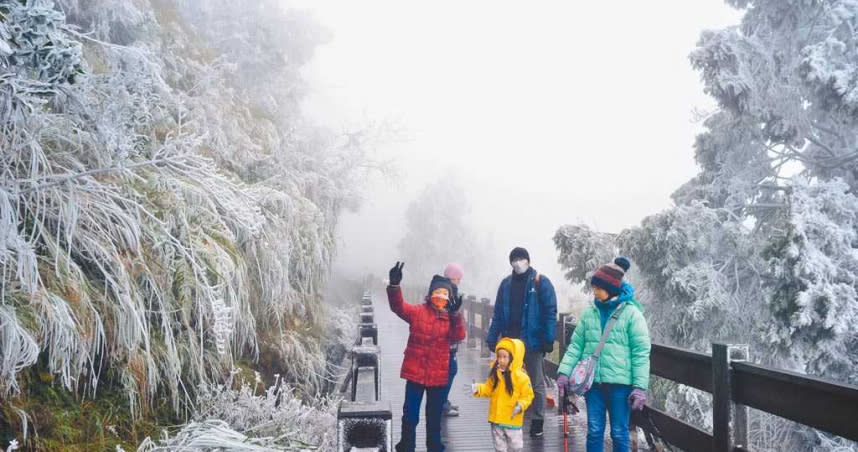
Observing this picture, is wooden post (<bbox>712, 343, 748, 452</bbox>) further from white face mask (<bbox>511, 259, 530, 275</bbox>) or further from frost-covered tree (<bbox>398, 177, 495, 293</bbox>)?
frost-covered tree (<bbox>398, 177, 495, 293</bbox>)

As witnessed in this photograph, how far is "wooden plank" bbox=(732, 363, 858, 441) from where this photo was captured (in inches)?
120

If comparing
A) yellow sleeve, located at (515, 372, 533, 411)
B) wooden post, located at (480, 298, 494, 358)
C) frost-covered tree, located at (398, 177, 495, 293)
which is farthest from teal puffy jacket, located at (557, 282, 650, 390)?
frost-covered tree, located at (398, 177, 495, 293)

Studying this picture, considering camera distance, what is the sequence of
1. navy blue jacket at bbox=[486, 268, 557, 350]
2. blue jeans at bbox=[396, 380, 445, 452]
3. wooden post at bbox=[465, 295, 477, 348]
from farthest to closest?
wooden post at bbox=[465, 295, 477, 348] → navy blue jacket at bbox=[486, 268, 557, 350] → blue jeans at bbox=[396, 380, 445, 452]

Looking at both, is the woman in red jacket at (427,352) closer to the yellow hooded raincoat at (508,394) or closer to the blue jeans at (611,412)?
the yellow hooded raincoat at (508,394)

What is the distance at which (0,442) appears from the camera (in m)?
3.49

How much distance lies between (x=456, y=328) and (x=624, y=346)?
1.53 meters

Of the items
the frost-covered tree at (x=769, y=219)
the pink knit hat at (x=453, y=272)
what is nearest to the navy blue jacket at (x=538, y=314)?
the pink knit hat at (x=453, y=272)

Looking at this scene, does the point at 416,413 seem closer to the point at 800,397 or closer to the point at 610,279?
the point at 610,279

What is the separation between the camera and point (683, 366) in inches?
185

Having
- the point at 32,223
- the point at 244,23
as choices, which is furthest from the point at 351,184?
the point at 32,223

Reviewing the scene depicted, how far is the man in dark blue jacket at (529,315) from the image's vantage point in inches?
226

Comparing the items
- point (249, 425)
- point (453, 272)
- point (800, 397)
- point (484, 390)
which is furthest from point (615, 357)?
point (249, 425)

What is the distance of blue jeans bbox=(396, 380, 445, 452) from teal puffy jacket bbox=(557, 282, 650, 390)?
4.19 feet

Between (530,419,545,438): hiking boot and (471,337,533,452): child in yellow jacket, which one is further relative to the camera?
(530,419,545,438): hiking boot
